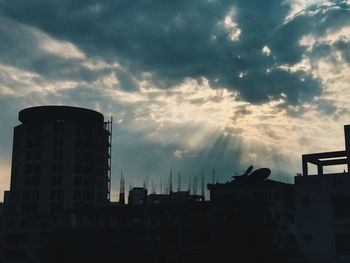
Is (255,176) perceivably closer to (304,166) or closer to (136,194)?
(304,166)

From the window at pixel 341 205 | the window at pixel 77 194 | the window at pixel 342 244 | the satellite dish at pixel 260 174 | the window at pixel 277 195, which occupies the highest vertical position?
the satellite dish at pixel 260 174

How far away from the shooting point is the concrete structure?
49000 mm

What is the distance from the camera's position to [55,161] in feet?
359

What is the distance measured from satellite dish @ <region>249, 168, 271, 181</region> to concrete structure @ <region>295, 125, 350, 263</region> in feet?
53.3

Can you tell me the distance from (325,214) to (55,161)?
74.5 metres

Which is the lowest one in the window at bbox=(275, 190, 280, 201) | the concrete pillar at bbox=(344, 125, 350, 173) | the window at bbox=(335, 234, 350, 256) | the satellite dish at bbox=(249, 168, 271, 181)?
the window at bbox=(335, 234, 350, 256)

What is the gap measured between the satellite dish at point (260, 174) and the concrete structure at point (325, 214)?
16.3 m

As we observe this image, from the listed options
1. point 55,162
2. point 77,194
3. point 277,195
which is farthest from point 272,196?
point 55,162

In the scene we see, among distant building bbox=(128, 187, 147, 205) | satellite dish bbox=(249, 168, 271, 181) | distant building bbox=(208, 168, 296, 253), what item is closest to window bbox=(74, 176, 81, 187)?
distant building bbox=(128, 187, 147, 205)

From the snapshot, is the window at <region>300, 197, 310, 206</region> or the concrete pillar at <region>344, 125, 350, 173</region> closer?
the concrete pillar at <region>344, 125, 350, 173</region>

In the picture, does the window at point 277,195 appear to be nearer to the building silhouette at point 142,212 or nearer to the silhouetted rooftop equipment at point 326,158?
the building silhouette at point 142,212

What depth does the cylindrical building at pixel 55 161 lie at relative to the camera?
355 ft

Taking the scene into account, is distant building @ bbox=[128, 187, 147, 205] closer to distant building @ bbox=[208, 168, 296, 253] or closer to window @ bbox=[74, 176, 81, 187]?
window @ bbox=[74, 176, 81, 187]

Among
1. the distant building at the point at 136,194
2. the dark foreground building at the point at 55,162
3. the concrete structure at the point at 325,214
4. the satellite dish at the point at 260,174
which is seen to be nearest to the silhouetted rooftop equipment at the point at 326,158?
the concrete structure at the point at 325,214
